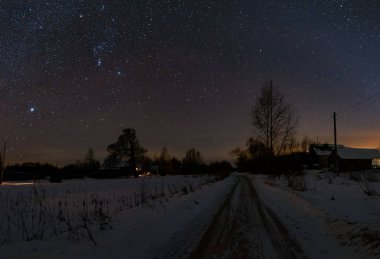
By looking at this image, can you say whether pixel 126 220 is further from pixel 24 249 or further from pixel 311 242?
pixel 311 242

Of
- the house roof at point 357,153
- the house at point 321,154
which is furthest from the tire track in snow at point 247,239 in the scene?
the house at point 321,154

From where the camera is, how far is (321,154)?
81938 mm

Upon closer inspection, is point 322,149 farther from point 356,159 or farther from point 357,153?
point 356,159

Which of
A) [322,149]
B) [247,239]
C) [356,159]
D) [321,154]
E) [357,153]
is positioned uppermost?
[322,149]

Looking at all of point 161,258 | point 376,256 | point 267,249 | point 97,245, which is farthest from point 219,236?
point 376,256

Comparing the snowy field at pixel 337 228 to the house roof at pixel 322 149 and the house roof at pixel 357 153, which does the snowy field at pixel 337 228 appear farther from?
the house roof at pixel 322 149

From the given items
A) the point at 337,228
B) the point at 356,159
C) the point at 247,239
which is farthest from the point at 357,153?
the point at 247,239

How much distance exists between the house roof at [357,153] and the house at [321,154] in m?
2.84

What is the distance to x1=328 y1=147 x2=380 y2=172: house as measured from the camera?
73.7 meters

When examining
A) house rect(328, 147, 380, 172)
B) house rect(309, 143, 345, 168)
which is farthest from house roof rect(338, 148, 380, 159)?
house rect(309, 143, 345, 168)

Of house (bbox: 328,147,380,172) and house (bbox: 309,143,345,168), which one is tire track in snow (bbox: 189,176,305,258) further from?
house (bbox: 309,143,345,168)

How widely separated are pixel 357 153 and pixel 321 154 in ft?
25.3

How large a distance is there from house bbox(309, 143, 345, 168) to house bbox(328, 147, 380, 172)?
3.20 m

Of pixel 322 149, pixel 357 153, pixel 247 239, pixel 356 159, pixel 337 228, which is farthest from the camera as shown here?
pixel 322 149
